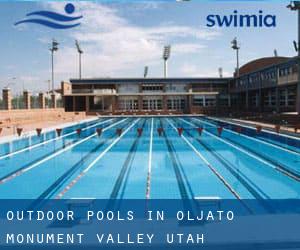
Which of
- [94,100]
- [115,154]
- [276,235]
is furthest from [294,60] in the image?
[94,100]

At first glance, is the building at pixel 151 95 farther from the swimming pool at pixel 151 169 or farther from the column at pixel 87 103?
the swimming pool at pixel 151 169

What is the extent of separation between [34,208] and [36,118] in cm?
2070

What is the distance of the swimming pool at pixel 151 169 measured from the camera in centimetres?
733

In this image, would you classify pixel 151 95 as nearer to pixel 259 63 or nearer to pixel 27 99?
pixel 259 63

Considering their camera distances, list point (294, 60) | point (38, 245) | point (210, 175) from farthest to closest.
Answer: point (294, 60)
point (210, 175)
point (38, 245)

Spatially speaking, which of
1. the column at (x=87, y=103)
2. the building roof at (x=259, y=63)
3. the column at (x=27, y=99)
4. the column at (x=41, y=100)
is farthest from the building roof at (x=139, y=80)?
the column at (x=27, y=99)

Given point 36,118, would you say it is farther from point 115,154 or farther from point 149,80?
point 149,80

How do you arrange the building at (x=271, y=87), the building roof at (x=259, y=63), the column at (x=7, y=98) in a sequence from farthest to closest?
the building roof at (x=259, y=63), the building at (x=271, y=87), the column at (x=7, y=98)

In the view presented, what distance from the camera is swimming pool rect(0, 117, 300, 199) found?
24.0ft

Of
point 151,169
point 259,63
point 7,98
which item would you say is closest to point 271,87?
point 7,98

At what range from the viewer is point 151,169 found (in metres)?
9.64

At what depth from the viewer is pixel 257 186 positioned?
776cm

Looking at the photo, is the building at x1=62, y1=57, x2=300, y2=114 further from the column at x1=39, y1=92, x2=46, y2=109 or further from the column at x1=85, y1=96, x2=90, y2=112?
the column at x1=39, y1=92, x2=46, y2=109

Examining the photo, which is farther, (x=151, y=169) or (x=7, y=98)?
(x=7, y=98)
